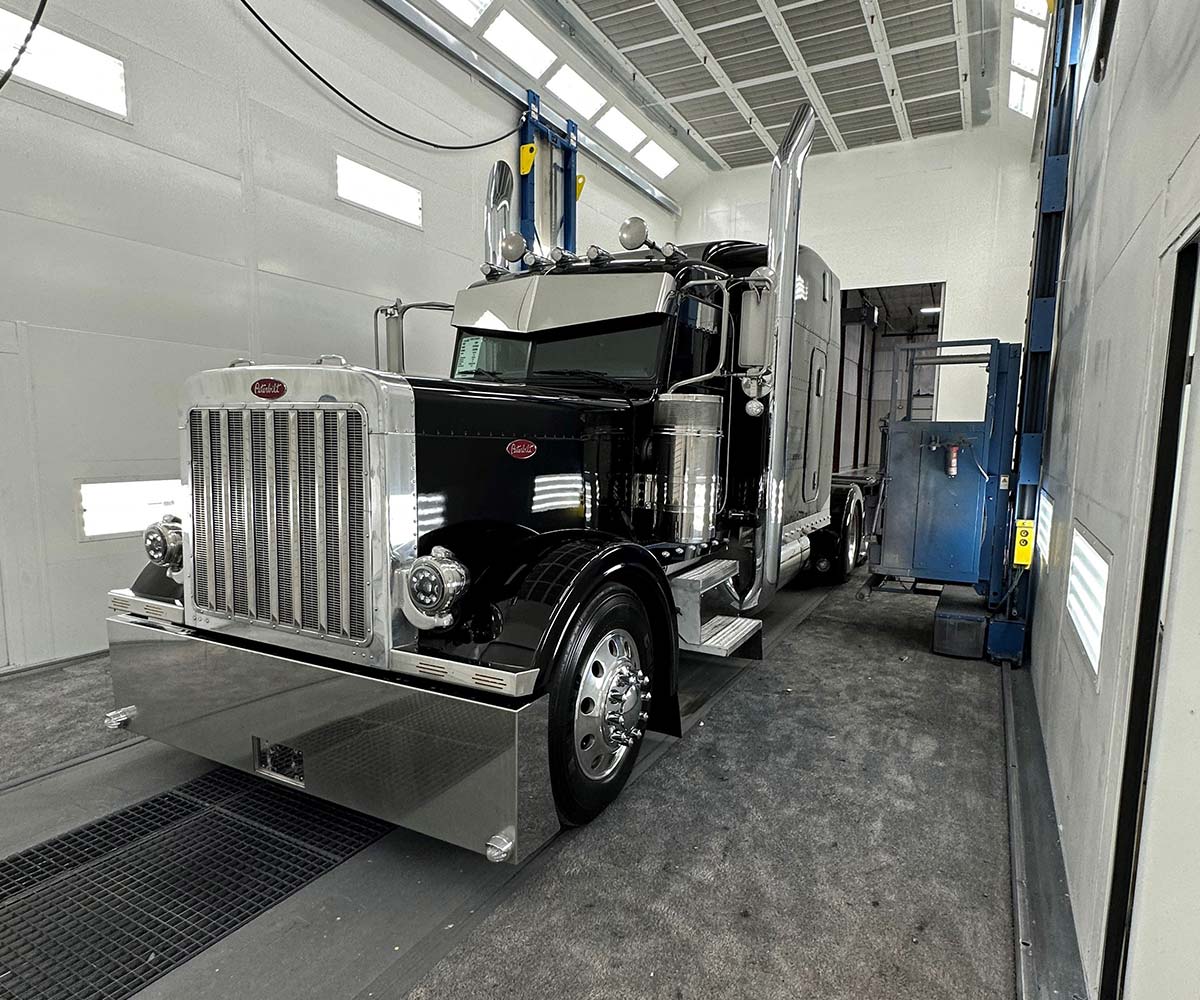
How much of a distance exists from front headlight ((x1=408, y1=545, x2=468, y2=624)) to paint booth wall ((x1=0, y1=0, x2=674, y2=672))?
3183 mm

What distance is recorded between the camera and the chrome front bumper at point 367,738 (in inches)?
75.9

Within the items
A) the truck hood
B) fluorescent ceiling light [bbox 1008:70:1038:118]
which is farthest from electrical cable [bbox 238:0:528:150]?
fluorescent ceiling light [bbox 1008:70:1038:118]

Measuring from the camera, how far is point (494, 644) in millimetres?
2027

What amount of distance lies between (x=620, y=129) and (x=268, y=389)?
24.7 ft

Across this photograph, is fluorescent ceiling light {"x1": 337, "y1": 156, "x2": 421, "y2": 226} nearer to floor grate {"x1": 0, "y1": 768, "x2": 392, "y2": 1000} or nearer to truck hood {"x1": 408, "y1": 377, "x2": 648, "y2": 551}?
truck hood {"x1": 408, "y1": 377, "x2": 648, "y2": 551}

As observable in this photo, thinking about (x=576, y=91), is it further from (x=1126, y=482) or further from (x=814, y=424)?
(x=1126, y=482)

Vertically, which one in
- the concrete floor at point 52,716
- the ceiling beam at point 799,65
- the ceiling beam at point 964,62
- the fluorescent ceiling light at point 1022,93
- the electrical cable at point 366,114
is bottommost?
the concrete floor at point 52,716

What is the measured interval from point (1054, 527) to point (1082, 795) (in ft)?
5.29

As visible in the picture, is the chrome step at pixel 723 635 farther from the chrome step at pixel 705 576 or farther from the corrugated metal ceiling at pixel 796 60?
the corrugated metal ceiling at pixel 796 60

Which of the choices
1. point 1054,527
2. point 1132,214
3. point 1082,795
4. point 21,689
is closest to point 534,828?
point 1082,795

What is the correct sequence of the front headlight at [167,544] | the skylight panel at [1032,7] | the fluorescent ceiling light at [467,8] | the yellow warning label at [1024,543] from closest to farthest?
the front headlight at [167,544] → the yellow warning label at [1024,543] → the fluorescent ceiling light at [467,8] → the skylight panel at [1032,7]

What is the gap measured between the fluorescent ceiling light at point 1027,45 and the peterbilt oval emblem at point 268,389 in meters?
7.64

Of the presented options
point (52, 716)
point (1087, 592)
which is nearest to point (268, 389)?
point (52, 716)

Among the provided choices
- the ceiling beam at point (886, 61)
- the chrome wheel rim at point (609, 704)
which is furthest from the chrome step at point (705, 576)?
the ceiling beam at point (886, 61)
